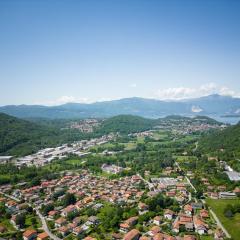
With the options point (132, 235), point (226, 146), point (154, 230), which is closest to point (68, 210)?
point (132, 235)

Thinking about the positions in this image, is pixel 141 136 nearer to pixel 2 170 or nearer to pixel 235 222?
pixel 2 170

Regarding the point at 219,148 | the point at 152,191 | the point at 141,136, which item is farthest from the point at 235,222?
the point at 141,136

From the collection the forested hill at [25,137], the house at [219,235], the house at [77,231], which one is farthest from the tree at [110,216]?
the forested hill at [25,137]

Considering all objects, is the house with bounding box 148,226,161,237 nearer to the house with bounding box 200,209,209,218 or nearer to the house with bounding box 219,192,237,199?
the house with bounding box 200,209,209,218

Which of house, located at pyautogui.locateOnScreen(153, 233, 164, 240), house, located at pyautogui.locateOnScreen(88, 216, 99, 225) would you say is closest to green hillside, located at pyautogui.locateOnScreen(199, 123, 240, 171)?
house, located at pyautogui.locateOnScreen(153, 233, 164, 240)

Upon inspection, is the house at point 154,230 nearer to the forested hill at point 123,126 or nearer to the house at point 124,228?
the house at point 124,228
